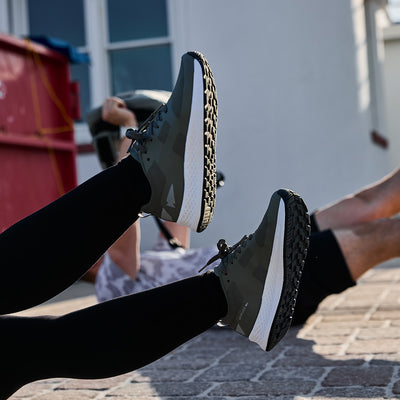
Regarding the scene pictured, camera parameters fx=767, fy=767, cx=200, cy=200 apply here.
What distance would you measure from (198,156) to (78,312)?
449 millimetres

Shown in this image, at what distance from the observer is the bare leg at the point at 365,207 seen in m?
2.96

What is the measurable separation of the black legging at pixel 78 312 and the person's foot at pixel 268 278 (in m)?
0.08

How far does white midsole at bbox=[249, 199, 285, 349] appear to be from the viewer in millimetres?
1680

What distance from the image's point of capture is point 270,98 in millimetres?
6371

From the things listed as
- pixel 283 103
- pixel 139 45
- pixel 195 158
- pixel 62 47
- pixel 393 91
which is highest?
pixel 139 45

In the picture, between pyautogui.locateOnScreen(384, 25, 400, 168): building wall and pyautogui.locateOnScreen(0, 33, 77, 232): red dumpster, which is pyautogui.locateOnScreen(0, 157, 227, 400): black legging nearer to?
pyautogui.locateOnScreen(0, 33, 77, 232): red dumpster

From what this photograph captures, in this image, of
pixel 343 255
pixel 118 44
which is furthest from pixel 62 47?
pixel 343 255

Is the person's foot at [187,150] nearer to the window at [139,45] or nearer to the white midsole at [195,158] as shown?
the white midsole at [195,158]

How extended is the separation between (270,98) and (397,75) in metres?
4.50

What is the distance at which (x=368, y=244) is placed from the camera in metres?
2.73

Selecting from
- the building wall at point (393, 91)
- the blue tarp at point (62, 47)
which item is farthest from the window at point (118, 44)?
the building wall at point (393, 91)

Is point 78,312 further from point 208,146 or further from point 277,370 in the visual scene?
point 277,370

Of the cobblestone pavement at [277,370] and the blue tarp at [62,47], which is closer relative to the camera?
the cobblestone pavement at [277,370]

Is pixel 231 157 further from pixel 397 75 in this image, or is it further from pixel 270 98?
pixel 397 75
